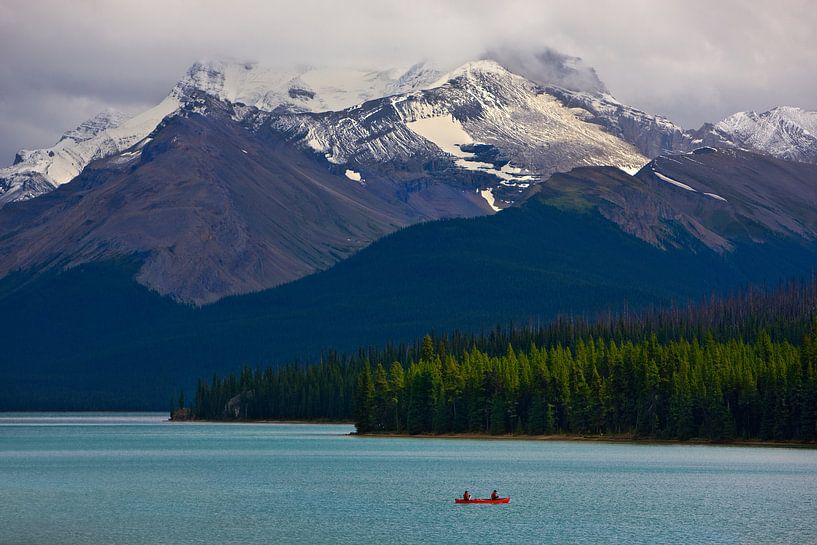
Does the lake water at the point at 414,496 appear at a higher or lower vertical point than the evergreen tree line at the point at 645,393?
lower

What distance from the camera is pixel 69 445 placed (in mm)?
197500

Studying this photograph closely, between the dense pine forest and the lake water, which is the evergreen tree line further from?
the lake water

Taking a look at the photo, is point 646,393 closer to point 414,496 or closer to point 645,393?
point 645,393

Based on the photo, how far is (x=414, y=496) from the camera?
11381cm

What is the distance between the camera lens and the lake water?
90750 millimetres

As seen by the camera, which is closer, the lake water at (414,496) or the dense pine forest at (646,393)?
the lake water at (414,496)

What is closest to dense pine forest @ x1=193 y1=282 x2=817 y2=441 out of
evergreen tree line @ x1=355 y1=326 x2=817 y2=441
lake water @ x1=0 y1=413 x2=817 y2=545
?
evergreen tree line @ x1=355 y1=326 x2=817 y2=441

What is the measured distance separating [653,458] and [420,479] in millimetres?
31585

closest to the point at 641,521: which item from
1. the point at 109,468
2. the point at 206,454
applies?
the point at 109,468

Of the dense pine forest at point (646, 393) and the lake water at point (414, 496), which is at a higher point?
the dense pine forest at point (646, 393)

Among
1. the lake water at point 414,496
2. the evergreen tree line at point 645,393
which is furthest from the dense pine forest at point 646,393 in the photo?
the lake water at point 414,496

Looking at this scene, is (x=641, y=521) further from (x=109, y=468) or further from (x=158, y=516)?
(x=109, y=468)

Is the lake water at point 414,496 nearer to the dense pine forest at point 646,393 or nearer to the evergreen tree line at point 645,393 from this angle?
the dense pine forest at point 646,393

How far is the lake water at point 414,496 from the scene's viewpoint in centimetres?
9075
